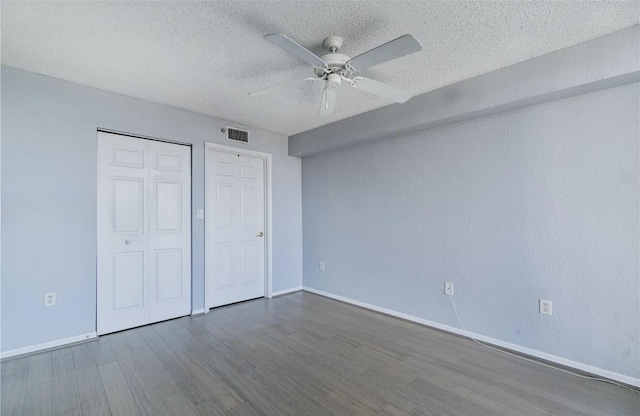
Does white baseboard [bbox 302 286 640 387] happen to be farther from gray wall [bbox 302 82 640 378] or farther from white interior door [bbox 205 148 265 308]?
white interior door [bbox 205 148 265 308]

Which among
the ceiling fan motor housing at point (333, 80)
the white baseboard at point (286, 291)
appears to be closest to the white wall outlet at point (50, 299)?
the white baseboard at point (286, 291)

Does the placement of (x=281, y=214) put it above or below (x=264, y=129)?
below

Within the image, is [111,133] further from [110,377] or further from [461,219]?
[461,219]

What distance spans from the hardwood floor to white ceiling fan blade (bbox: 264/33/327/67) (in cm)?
221

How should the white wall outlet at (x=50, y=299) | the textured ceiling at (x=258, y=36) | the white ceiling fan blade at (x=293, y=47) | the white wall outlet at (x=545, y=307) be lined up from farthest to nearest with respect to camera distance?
the white wall outlet at (x=50, y=299) → the white wall outlet at (x=545, y=307) → the textured ceiling at (x=258, y=36) → the white ceiling fan blade at (x=293, y=47)

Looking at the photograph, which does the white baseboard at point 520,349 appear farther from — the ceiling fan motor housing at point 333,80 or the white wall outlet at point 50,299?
the white wall outlet at point 50,299

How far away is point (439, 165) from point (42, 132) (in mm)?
3839

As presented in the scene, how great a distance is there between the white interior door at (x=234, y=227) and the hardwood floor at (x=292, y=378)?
35.9 inches

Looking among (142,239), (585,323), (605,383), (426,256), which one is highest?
(142,239)

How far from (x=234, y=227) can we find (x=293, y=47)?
284 cm

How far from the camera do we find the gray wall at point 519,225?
2.17 m

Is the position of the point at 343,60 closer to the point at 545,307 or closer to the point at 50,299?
A: the point at 545,307

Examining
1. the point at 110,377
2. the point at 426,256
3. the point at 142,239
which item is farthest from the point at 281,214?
the point at 110,377

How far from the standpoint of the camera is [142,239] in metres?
3.21
